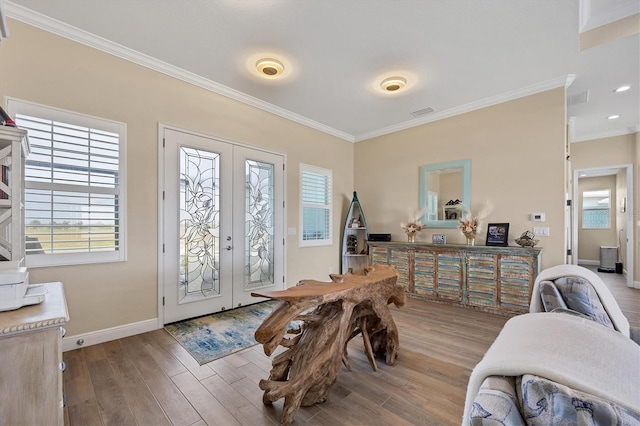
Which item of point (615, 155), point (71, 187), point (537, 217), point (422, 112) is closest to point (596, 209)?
point (615, 155)

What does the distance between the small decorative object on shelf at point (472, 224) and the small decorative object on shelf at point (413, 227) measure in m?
0.63

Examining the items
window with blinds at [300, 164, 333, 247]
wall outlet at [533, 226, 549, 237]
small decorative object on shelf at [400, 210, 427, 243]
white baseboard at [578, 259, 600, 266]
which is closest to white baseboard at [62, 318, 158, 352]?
window with blinds at [300, 164, 333, 247]

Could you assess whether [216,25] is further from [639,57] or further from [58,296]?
[639,57]

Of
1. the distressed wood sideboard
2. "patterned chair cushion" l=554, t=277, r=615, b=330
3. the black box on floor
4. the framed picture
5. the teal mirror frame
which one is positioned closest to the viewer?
"patterned chair cushion" l=554, t=277, r=615, b=330

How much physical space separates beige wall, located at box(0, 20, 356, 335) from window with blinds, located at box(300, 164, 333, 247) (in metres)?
1.37

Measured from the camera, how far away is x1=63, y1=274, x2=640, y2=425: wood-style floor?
5.63 feet

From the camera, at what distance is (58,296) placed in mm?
1568

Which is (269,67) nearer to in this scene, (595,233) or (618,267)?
(618,267)

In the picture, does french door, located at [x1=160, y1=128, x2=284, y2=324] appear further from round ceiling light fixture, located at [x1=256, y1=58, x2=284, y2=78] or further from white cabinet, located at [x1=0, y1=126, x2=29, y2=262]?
white cabinet, located at [x1=0, y1=126, x2=29, y2=262]

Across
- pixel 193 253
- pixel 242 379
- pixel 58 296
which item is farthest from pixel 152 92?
pixel 242 379

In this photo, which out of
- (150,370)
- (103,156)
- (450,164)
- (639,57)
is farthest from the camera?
→ (450,164)

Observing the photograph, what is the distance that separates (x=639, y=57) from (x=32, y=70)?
6131 mm

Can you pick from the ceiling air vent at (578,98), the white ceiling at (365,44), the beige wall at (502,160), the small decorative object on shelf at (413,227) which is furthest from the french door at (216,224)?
the ceiling air vent at (578,98)

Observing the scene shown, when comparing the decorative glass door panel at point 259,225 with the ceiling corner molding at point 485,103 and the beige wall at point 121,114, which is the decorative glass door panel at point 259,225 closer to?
the beige wall at point 121,114
